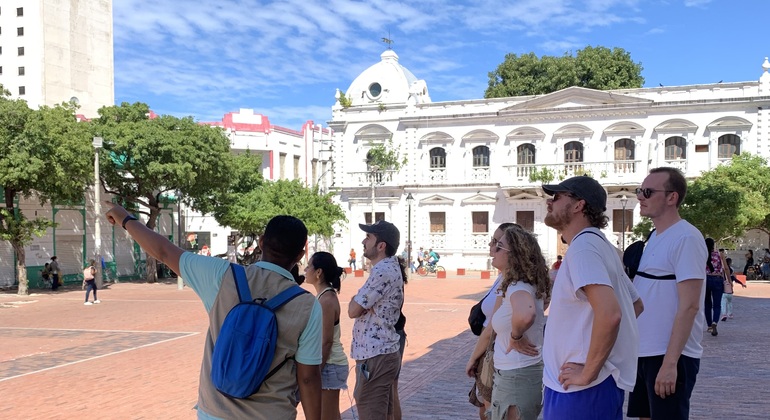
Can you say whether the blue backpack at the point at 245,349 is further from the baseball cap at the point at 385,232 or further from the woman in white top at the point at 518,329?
the baseball cap at the point at 385,232

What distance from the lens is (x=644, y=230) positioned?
100ft

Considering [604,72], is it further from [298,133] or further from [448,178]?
[298,133]

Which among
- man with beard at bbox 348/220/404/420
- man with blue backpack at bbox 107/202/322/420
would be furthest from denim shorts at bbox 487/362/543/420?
man with blue backpack at bbox 107/202/322/420

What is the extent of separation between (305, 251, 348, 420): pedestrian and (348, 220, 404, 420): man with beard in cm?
18

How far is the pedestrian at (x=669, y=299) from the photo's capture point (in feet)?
12.8

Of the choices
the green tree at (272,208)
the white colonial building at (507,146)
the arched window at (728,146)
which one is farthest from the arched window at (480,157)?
the arched window at (728,146)

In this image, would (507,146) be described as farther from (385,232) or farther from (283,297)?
(283,297)

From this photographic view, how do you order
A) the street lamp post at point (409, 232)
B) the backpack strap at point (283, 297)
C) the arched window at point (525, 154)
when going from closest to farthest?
1. the backpack strap at point (283, 297)
2. the street lamp post at point (409, 232)
3. the arched window at point (525, 154)

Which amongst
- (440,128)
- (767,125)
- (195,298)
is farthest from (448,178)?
(195,298)

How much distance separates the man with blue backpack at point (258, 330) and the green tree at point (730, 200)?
27203mm

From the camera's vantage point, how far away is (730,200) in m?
27.6

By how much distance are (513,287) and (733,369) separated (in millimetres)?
6687

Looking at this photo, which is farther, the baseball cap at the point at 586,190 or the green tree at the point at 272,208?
the green tree at the point at 272,208

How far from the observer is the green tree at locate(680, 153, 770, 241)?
27625mm
